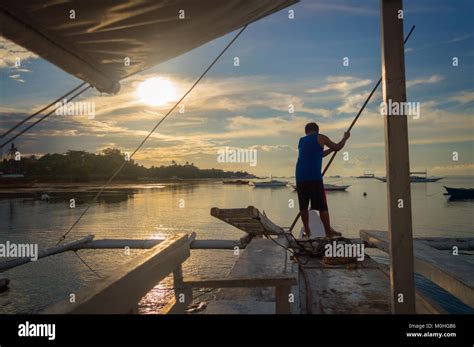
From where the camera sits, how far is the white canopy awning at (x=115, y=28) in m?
A: 3.13

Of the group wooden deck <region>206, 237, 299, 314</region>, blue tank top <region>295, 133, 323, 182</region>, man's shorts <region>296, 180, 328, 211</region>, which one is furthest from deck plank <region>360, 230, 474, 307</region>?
blue tank top <region>295, 133, 323, 182</region>

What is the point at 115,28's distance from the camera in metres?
3.66

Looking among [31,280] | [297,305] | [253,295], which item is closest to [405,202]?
[297,305]

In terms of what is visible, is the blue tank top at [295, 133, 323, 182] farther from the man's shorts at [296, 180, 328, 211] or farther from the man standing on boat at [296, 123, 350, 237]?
the man's shorts at [296, 180, 328, 211]

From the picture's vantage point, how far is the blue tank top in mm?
7641

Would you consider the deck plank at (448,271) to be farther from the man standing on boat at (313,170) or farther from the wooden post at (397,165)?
the man standing on boat at (313,170)

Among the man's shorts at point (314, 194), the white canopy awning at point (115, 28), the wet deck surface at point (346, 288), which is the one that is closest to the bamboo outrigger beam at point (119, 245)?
the man's shorts at point (314, 194)

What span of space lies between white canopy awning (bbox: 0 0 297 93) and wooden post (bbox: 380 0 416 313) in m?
1.84

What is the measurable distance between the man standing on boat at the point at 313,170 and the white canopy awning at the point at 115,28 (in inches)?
124

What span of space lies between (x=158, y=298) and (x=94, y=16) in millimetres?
19662
